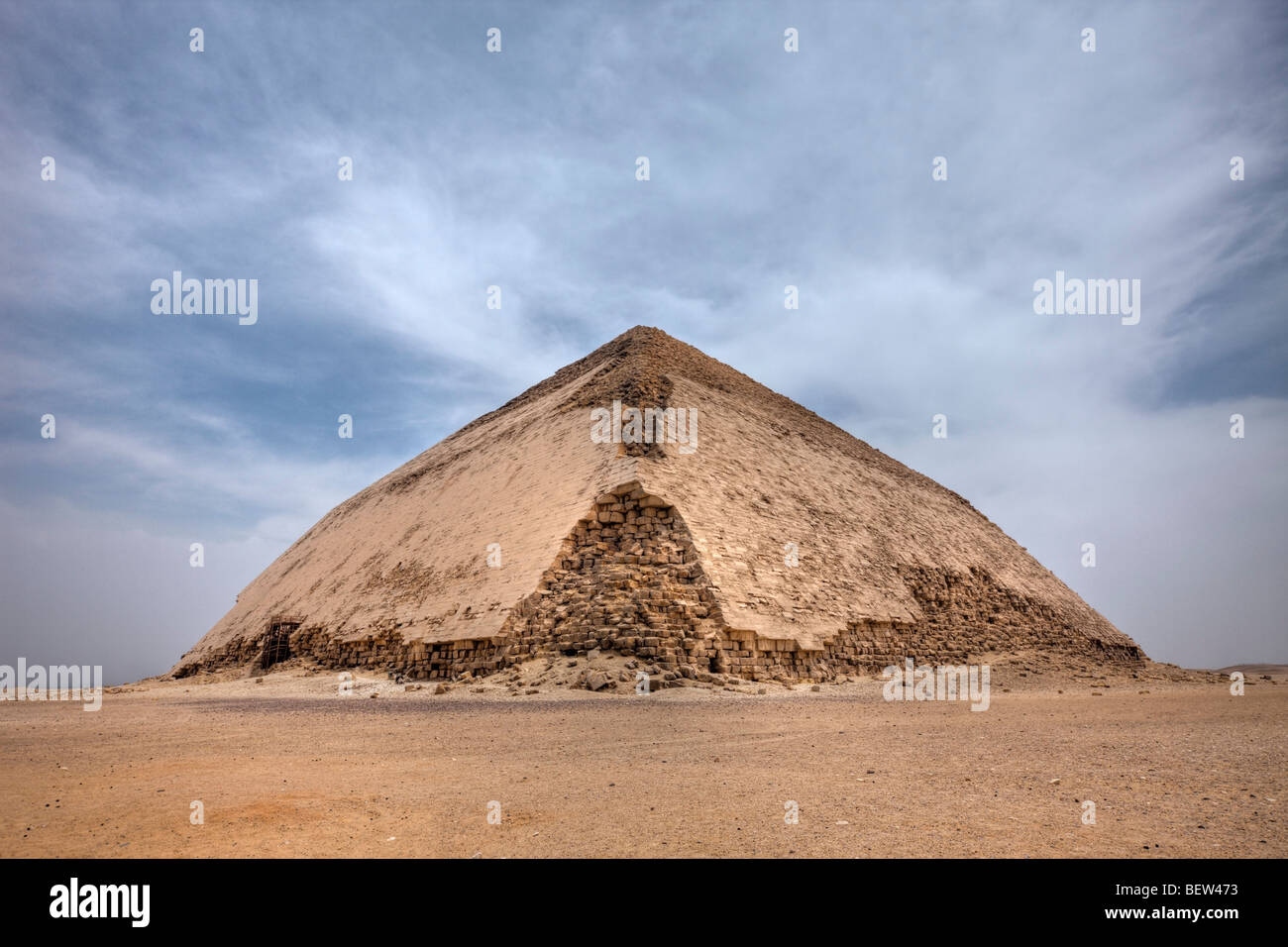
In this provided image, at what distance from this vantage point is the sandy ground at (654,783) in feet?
13.4

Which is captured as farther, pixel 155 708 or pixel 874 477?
pixel 874 477

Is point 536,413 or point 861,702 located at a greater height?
point 536,413

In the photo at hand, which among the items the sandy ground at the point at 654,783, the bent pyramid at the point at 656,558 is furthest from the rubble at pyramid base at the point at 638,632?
the sandy ground at the point at 654,783

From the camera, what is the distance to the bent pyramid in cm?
1589

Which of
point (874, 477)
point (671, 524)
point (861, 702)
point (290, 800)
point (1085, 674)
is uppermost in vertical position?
point (874, 477)

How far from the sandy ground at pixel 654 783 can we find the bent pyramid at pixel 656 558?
4696mm

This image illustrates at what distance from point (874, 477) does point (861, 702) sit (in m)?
19.5

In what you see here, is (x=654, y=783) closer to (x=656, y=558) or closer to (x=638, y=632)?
(x=638, y=632)

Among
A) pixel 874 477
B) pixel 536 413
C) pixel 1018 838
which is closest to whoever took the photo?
pixel 1018 838

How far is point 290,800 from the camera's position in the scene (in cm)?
511

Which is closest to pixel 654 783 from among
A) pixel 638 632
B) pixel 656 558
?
pixel 638 632

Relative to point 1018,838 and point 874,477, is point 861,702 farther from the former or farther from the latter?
point 874,477

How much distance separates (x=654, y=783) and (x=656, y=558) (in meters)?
10.6
